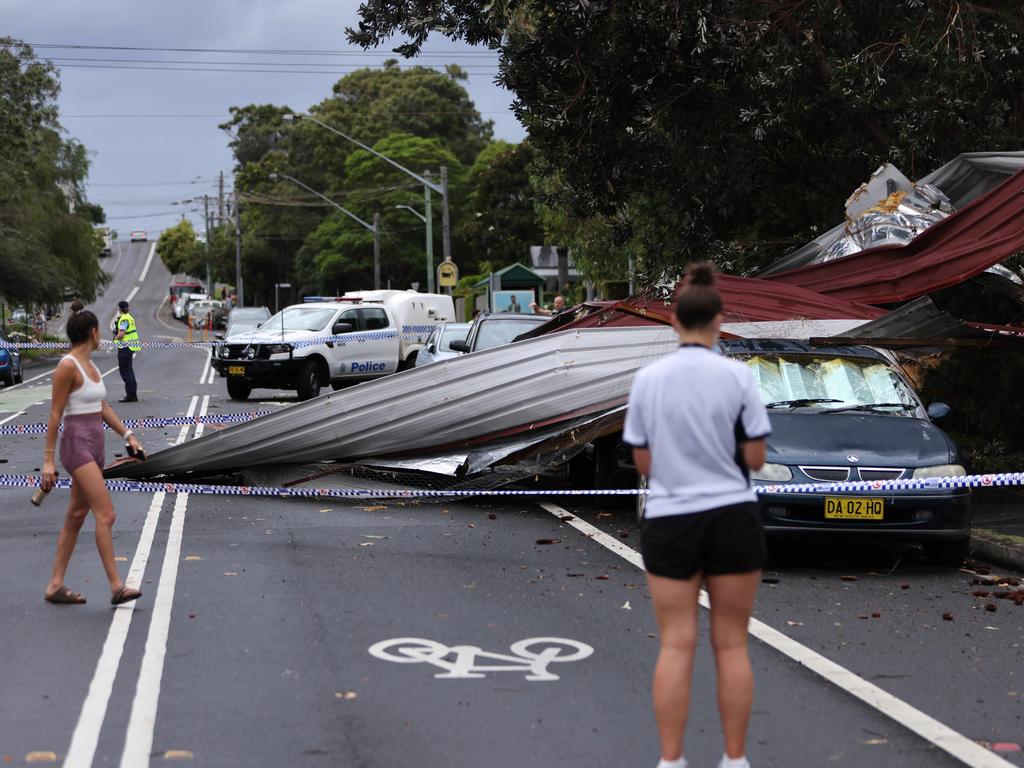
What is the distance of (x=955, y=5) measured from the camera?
14.2 metres

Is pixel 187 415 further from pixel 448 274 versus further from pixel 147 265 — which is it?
pixel 147 265

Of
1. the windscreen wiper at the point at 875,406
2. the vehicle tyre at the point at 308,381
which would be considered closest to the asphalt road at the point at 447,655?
the windscreen wiper at the point at 875,406

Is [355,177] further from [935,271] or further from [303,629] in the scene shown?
[303,629]

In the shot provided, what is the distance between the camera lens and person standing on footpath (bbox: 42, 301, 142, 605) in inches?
324

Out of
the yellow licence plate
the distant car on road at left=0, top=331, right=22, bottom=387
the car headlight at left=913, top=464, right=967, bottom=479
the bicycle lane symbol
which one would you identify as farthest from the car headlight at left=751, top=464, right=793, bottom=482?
the distant car on road at left=0, top=331, right=22, bottom=387

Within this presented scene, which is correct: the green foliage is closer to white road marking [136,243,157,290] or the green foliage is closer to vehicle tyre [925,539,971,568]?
vehicle tyre [925,539,971,568]

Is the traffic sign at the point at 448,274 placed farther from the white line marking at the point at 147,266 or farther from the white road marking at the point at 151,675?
the white line marking at the point at 147,266

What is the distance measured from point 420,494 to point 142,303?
129 meters

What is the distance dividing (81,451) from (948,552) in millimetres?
5879

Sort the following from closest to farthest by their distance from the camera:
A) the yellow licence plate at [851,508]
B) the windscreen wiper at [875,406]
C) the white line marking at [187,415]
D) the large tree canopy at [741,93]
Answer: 1. the yellow licence plate at [851,508]
2. the windscreen wiper at [875,406]
3. the large tree canopy at [741,93]
4. the white line marking at [187,415]

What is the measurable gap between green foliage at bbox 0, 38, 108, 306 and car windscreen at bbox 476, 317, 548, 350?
26085 mm

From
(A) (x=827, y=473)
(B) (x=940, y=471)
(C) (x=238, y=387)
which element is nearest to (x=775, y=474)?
Answer: (A) (x=827, y=473)

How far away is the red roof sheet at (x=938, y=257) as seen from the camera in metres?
12.5

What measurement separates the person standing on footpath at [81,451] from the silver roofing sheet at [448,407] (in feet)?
15.3
